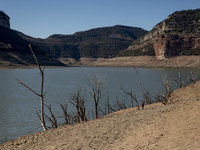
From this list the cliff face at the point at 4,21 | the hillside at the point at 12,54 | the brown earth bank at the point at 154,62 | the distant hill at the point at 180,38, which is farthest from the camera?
the cliff face at the point at 4,21

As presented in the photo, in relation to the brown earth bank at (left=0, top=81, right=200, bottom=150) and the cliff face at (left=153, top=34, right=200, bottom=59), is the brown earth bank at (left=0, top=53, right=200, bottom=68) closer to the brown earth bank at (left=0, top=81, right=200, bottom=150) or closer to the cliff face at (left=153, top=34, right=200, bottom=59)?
the cliff face at (left=153, top=34, right=200, bottom=59)

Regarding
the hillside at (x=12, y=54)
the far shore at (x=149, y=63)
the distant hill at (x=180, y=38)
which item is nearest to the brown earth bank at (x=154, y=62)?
the far shore at (x=149, y=63)

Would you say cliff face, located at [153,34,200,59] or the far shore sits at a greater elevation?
cliff face, located at [153,34,200,59]

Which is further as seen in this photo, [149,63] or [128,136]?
[149,63]

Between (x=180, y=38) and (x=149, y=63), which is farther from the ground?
(x=180, y=38)

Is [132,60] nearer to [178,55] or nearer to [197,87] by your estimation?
[178,55]

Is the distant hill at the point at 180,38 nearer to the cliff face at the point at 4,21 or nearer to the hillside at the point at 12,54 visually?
the hillside at the point at 12,54

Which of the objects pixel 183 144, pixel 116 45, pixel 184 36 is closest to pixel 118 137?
pixel 183 144

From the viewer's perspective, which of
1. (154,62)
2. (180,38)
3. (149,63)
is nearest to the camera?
(180,38)

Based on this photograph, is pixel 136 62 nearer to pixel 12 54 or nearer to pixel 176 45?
pixel 176 45

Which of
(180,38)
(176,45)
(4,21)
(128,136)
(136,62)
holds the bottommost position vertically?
(128,136)

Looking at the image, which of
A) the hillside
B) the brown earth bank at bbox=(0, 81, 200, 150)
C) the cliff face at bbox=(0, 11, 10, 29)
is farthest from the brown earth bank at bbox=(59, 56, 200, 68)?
the brown earth bank at bbox=(0, 81, 200, 150)

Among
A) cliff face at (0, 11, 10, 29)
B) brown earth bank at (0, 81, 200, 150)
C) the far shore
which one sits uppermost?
cliff face at (0, 11, 10, 29)

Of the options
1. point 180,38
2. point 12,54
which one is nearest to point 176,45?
point 180,38
